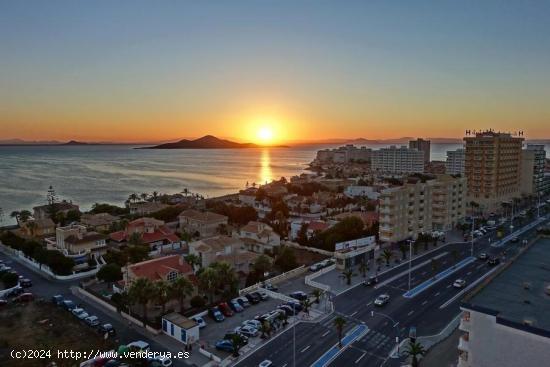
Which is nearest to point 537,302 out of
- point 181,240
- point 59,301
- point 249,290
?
point 249,290

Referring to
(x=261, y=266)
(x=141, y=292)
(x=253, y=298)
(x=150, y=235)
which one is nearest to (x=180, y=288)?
(x=141, y=292)

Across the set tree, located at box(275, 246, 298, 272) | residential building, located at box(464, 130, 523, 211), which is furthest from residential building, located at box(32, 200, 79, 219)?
residential building, located at box(464, 130, 523, 211)

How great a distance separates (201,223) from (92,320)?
1276 inches

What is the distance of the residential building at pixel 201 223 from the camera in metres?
63.8

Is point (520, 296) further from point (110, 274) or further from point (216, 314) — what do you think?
point (110, 274)

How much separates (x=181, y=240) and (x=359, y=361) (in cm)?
3644

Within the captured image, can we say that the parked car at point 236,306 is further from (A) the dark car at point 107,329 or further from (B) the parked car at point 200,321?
(A) the dark car at point 107,329

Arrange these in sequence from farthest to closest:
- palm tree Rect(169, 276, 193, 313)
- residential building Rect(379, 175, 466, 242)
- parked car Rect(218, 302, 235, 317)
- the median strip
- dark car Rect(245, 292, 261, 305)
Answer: residential building Rect(379, 175, 466, 242) < the median strip < dark car Rect(245, 292, 261, 305) < parked car Rect(218, 302, 235, 317) < palm tree Rect(169, 276, 193, 313)

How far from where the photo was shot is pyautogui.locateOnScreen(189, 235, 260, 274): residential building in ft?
144

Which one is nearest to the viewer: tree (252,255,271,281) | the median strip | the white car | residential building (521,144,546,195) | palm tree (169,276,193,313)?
palm tree (169,276,193,313)

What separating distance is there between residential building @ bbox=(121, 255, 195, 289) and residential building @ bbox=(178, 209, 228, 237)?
2278 centimetres

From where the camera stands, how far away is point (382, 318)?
32.3m

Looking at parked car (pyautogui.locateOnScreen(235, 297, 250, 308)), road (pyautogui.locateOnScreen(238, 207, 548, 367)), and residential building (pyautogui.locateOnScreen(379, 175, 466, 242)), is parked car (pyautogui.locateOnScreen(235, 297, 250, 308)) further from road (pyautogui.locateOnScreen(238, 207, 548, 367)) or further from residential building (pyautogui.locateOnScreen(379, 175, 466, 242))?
residential building (pyautogui.locateOnScreen(379, 175, 466, 242))

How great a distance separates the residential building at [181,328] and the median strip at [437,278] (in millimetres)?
19112
